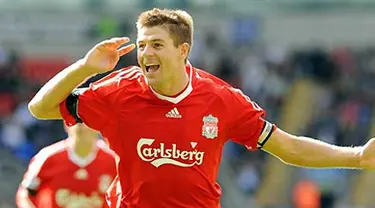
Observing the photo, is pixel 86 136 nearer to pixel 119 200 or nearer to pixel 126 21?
pixel 119 200

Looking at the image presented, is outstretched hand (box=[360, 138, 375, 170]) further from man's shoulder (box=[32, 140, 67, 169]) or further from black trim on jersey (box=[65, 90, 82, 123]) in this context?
man's shoulder (box=[32, 140, 67, 169])

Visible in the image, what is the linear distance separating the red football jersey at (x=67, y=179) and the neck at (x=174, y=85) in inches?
114

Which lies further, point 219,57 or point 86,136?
point 219,57

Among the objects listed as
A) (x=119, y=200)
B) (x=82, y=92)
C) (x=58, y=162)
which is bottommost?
(x=58, y=162)

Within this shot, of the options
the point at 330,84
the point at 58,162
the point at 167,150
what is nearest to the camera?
the point at 167,150

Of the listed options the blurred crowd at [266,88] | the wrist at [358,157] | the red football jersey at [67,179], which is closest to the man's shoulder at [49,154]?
the red football jersey at [67,179]

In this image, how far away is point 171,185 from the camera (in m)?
6.86

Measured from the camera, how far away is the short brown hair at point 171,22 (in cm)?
681

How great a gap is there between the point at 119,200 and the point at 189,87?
0.79m

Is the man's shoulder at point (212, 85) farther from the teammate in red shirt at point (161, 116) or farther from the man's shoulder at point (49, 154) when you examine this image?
the man's shoulder at point (49, 154)

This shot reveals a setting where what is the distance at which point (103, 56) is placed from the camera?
6738 mm

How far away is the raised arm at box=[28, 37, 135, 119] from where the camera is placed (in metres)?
6.69

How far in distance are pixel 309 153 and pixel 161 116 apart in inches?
36.2

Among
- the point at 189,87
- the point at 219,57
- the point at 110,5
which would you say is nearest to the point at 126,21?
the point at 110,5
